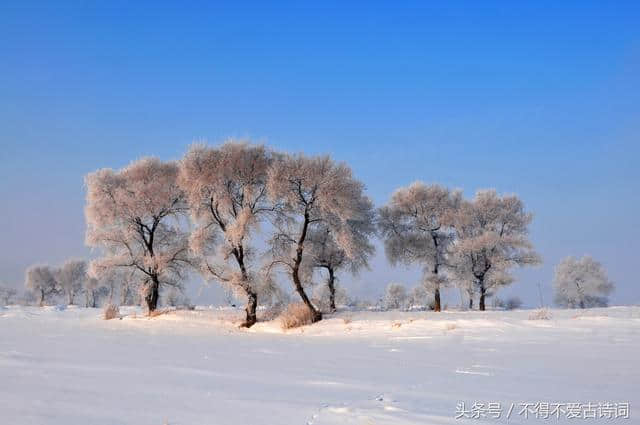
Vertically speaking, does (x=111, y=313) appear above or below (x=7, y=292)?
above

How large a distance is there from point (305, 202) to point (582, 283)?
1872 inches

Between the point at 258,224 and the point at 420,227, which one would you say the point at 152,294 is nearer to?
the point at 258,224

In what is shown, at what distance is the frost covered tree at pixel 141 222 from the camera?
26484 millimetres

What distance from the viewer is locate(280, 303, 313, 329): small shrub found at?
21.4 meters

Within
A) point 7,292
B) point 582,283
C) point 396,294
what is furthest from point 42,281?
point 582,283

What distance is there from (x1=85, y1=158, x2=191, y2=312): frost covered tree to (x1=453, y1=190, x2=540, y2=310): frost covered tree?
2117 cm

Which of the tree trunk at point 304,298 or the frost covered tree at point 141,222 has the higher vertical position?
the frost covered tree at point 141,222

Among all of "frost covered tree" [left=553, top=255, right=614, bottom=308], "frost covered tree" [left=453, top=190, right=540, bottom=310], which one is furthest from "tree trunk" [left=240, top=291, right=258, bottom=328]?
"frost covered tree" [left=553, top=255, right=614, bottom=308]

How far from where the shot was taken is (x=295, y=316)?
21688 millimetres

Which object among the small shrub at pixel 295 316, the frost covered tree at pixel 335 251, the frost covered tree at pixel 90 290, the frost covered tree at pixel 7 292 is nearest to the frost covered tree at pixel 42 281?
the frost covered tree at pixel 90 290

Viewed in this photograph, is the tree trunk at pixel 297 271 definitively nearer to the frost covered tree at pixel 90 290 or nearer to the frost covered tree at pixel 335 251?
the frost covered tree at pixel 335 251

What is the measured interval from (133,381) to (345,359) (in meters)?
4.11

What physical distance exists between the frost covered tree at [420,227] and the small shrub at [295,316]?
14299 mm

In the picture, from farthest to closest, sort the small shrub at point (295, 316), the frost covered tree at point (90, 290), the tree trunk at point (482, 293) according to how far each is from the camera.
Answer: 1. the frost covered tree at point (90, 290)
2. the tree trunk at point (482, 293)
3. the small shrub at point (295, 316)
